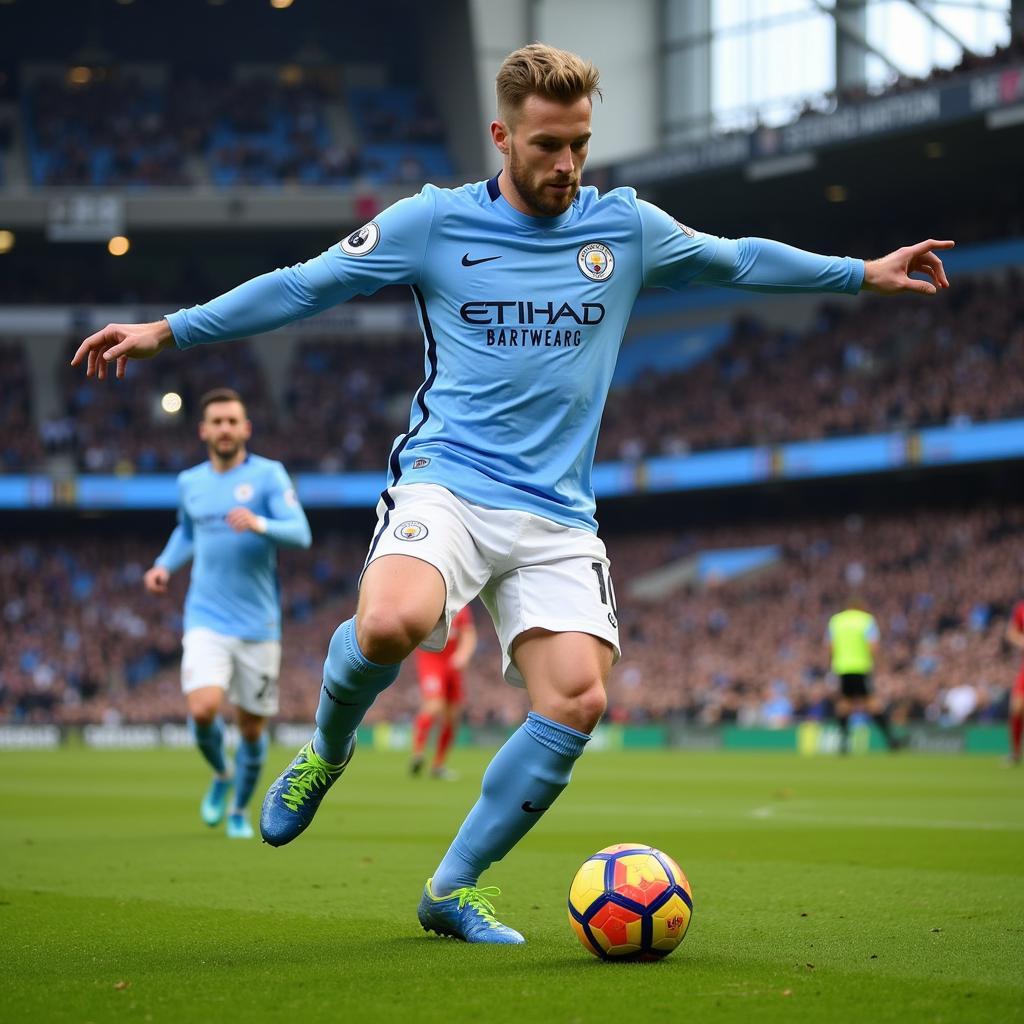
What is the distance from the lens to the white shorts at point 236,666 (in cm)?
987

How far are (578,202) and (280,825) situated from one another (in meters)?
2.24

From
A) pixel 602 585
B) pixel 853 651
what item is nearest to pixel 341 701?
pixel 602 585

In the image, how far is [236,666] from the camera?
10.1 metres

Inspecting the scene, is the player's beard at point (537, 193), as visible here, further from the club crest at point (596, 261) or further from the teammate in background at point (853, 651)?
the teammate in background at point (853, 651)

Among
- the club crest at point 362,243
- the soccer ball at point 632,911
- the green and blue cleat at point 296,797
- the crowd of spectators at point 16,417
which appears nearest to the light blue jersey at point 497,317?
the club crest at point 362,243

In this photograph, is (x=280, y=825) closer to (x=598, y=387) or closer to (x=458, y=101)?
(x=598, y=387)

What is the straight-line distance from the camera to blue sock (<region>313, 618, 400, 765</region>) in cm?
492

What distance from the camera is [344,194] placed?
43.7 meters

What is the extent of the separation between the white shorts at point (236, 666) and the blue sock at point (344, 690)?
4754 millimetres

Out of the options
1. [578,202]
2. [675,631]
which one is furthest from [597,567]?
[675,631]

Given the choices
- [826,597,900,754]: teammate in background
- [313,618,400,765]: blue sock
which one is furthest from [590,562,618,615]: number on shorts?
[826,597,900,754]: teammate in background

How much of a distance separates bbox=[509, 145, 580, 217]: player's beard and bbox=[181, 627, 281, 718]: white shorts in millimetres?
5456

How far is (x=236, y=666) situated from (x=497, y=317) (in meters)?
5.56

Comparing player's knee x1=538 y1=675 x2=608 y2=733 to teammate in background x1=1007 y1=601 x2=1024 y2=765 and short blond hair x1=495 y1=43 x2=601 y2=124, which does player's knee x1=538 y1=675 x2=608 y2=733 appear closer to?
short blond hair x1=495 y1=43 x2=601 y2=124
